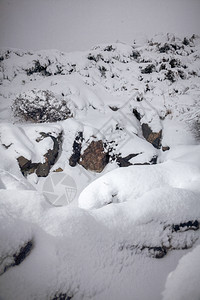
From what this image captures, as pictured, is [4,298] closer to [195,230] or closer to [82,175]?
[195,230]

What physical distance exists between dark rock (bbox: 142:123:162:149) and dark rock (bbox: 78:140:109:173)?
8.59 ft

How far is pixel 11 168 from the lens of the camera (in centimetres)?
577

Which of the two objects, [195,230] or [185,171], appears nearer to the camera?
[195,230]

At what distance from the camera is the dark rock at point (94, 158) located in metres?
6.82

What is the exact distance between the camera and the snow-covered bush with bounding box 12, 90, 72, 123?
7633mm

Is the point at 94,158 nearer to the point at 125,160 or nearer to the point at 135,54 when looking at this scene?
the point at 125,160

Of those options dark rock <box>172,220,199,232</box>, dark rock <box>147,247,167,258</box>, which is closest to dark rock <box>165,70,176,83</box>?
dark rock <box>172,220,199,232</box>

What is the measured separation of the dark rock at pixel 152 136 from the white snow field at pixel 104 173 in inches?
2.2

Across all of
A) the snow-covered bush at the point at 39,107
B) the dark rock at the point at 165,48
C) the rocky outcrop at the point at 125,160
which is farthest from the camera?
Result: the dark rock at the point at 165,48

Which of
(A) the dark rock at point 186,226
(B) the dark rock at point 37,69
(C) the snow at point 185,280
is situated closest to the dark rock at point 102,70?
(B) the dark rock at point 37,69

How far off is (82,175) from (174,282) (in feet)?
16.7

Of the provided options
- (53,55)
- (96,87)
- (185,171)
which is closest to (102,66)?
(96,87)

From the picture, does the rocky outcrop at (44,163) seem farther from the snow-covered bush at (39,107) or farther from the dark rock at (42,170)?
the snow-covered bush at (39,107)

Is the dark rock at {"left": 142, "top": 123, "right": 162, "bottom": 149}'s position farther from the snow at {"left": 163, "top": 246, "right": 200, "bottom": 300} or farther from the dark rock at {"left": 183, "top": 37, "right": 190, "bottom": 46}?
the dark rock at {"left": 183, "top": 37, "right": 190, "bottom": 46}
